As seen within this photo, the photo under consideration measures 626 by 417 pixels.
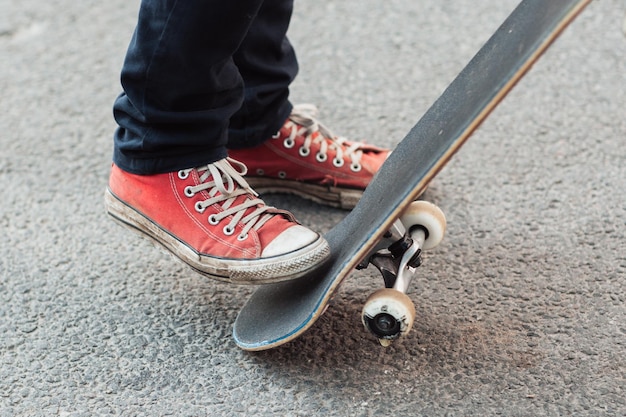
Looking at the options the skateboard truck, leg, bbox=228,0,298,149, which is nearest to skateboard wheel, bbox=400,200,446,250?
the skateboard truck

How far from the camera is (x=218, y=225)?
1.74 metres

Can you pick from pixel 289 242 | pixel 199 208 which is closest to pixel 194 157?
pixel 199 208

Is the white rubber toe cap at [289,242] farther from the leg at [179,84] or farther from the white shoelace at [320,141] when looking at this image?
the white shoelace at [320,141]

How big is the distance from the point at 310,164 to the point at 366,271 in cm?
36

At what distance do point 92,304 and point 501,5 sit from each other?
196 cm

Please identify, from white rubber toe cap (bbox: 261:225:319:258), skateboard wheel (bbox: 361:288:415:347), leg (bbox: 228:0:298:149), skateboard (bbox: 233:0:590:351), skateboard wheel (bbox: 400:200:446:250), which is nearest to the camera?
skateboard (bbox: 233:0:590:351)

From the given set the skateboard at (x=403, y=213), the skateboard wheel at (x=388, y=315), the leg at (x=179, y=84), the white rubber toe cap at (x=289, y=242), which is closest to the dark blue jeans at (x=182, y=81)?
the leg at (x=179, y=84)

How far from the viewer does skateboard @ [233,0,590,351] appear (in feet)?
4.54

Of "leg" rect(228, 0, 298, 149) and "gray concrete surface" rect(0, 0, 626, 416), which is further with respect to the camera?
"leg" rect(228, 0, 298, 149)

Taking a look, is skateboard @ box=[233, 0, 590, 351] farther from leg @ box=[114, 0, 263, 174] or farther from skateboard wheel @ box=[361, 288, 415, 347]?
leg @ box=[114, 0, 263, 174]

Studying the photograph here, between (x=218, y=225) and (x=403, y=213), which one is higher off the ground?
(x=403, y=213)

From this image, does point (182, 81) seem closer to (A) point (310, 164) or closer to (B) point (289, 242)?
(B) point (289, 242)

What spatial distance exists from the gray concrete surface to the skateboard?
89mm

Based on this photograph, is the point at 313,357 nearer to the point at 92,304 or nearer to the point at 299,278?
the point at 299,278
